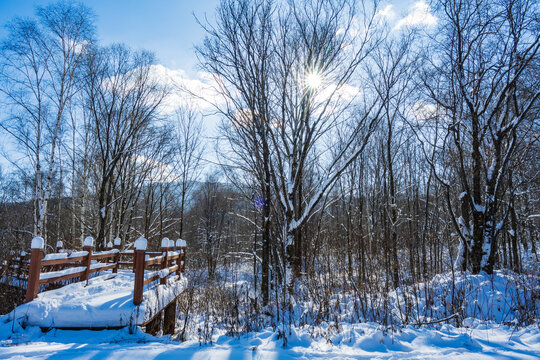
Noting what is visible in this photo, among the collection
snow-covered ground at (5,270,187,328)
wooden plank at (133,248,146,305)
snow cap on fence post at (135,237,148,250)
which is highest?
snow cap on fence post at (135,237,148,250)

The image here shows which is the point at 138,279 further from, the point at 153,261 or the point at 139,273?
the point at 153,261

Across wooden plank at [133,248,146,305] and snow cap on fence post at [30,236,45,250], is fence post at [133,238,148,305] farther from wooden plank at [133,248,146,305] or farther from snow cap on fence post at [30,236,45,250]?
snow cap on fence post at [30,236,45,250]

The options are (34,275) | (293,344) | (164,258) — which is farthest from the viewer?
(164,258)

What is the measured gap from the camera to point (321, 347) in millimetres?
3443

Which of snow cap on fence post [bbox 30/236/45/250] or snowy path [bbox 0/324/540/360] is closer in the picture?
snowy path [bbox 0/324/540/360]

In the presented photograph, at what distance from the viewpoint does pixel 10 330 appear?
402 centimetres

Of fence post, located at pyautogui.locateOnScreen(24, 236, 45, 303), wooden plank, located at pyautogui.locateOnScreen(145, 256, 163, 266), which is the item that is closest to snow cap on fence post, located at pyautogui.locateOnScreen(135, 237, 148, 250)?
wooden plank, located at pyautogui.locateOnScreen(145, 256, 163, 266)

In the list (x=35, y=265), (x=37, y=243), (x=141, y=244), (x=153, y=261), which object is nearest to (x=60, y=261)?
(x=35, y=265)

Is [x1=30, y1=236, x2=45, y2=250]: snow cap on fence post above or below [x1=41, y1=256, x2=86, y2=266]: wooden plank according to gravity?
above

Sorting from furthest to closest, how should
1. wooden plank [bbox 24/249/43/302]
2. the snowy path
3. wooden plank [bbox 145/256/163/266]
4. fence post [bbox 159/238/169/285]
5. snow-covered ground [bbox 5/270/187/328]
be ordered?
fence post [bbox 159/238/169/285] < wooden plank [bbox 145/256/163/266] < wooden plank [bbox 24/249/43/302] < snow-covered ground [bbox 5/270/187/328] < the snowy path

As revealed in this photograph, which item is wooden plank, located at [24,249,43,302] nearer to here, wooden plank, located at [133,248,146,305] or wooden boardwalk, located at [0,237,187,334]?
wooden boardwalk, located at [0,237,187,334]

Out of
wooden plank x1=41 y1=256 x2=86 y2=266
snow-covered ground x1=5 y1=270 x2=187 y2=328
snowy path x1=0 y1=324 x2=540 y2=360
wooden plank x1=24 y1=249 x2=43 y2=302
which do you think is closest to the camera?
snowy path x1=0 y1=324 x2=540 y2=360

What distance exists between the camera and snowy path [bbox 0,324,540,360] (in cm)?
298

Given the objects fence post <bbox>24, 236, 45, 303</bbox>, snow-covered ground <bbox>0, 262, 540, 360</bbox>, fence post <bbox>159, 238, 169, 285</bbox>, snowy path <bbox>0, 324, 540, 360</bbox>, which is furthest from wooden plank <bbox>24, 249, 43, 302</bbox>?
fence post <bbox>159, 238, 169, 285</bbox>
